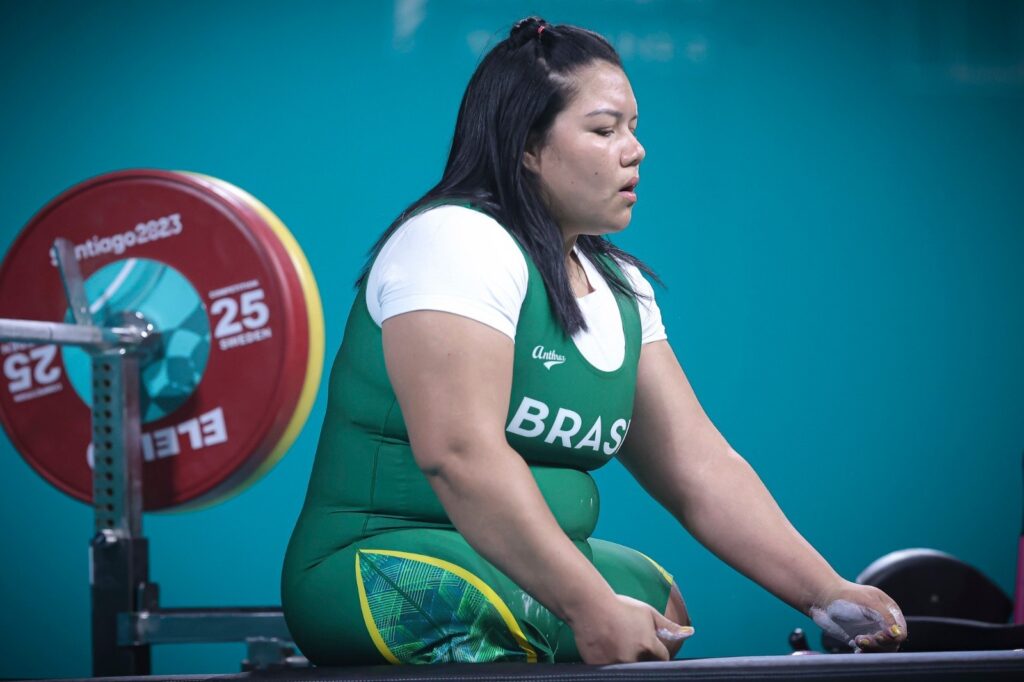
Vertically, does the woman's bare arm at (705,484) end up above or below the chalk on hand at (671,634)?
above

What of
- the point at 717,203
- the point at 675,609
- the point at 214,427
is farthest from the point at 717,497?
the point at 717,203

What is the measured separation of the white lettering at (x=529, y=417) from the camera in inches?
51.1

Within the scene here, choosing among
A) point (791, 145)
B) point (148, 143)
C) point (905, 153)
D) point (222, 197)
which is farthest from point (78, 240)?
point (905, 153)

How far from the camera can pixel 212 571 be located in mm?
3268

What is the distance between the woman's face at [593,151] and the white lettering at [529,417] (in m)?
0.26

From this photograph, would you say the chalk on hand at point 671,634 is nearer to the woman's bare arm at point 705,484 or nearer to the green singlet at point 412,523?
the green singlet at point 412,523

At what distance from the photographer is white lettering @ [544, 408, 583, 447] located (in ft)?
4.33

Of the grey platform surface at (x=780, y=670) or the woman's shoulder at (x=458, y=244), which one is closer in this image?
the grey platform surface at (x=780, y=670)

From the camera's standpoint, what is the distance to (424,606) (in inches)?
49.0

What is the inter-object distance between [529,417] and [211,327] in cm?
132

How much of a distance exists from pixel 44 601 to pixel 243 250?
142cm

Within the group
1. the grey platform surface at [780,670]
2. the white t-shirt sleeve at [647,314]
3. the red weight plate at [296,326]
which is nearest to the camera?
the grey platform surface at [780,670]

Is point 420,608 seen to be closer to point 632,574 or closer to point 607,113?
point 632,574

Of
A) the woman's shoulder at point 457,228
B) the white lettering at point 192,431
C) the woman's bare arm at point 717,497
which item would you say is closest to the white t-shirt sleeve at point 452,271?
the woman's shoulder at point 457,228
